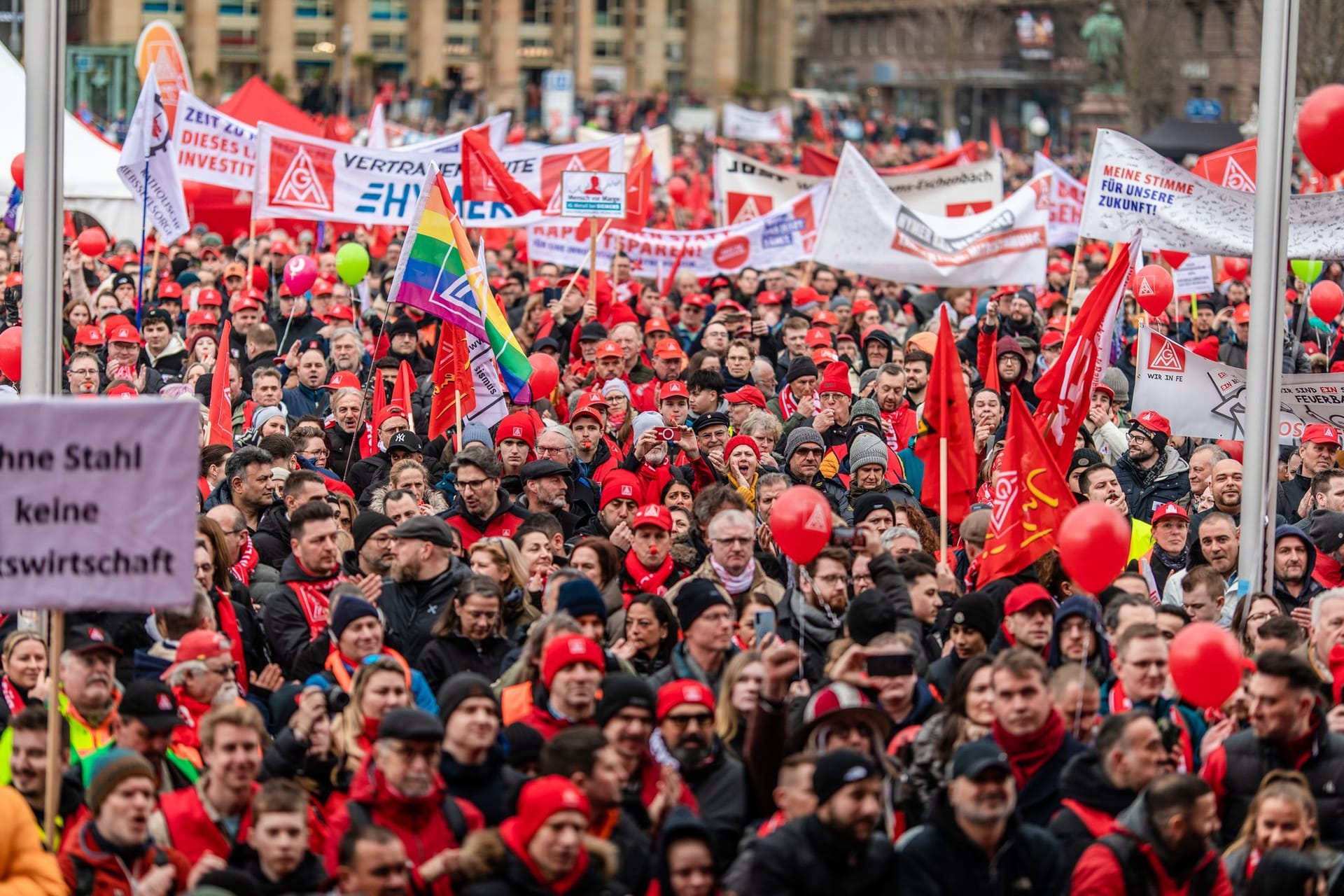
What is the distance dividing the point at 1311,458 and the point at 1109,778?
587cm

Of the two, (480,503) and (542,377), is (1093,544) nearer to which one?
(480,503)

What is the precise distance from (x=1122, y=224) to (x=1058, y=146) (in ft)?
183

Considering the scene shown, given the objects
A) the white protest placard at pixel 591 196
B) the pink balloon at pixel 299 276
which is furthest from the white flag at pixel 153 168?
the white protest placard at pixel 591 196

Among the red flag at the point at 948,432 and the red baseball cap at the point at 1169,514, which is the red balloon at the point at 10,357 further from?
the red baseball cap at the point at 1169,514

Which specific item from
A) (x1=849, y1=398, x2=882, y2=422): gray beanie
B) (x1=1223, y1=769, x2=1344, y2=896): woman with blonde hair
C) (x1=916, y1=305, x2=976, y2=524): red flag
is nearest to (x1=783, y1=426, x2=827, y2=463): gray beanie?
(x1=916, y1=305, x2=976, y2=524): red flag

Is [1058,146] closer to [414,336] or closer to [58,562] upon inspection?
[414,336]

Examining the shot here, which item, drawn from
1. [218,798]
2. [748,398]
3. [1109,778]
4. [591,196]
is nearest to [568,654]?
[218,798]

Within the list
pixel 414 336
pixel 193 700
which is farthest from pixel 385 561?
pixel 414 336

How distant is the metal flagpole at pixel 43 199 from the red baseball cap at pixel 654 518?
255 cm

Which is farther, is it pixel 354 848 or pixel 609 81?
pixel 609 81

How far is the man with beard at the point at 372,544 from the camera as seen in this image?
955 centimetres

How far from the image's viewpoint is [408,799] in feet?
20.8

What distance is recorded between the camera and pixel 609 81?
284ft

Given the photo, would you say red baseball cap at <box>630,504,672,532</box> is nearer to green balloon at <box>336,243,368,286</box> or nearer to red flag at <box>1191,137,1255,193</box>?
red flag at <box>1191,137,1255,193</box>
